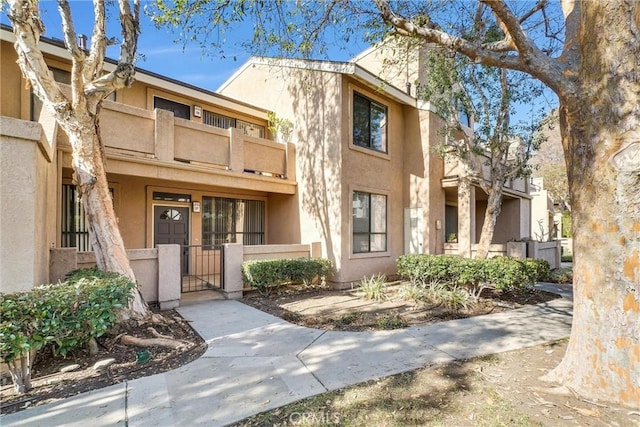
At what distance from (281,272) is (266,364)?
4580mm

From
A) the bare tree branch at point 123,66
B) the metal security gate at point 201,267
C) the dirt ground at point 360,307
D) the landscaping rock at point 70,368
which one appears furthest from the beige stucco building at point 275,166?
the landscaping rock at point 70,368

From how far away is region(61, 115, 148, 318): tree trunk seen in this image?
583cm

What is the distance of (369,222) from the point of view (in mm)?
11086

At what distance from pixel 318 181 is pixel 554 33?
7.01m

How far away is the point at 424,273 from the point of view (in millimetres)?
9109

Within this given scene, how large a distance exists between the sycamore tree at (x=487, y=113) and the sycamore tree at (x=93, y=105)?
7.49 meters

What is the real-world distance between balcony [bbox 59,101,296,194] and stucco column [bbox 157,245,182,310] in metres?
2.20

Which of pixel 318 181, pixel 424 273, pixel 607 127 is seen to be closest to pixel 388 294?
pixel 424 273

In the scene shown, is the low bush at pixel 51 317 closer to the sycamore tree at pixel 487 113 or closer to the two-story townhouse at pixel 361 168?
the two-story townhouse at pixel 361 168

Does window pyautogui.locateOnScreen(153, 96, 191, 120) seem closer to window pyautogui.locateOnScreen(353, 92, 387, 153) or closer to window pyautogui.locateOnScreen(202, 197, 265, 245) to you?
window pyautogui.locateOnScreen(202, 197, 265, 245)

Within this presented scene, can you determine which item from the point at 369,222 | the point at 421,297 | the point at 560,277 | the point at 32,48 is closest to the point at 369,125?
the point at 369,222

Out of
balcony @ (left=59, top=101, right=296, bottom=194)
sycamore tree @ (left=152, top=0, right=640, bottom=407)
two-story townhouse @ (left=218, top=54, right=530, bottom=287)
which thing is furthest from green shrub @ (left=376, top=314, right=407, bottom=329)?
balcony @ (left=59, top=101, right=296, bottom=194)

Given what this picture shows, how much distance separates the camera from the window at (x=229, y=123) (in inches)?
471

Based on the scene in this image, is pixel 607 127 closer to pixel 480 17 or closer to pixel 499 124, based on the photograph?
pixel 480 17
